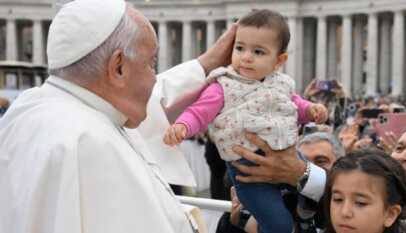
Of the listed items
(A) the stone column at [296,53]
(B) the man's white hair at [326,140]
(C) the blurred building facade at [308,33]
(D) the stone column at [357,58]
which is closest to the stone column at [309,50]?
(C) the blurred building facade at [308,33]

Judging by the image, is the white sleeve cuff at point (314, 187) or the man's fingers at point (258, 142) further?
the man's fingers at point (258, 142)

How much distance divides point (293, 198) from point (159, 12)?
201 feet

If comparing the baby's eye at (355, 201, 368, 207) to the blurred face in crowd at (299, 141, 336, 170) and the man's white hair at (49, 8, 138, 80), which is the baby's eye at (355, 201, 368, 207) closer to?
the man's white hair at (49, 8, 138, 80)

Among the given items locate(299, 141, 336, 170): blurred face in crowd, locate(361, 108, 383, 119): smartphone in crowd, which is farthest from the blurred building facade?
locate(299, 141, 336, 170): blurred face in crowd

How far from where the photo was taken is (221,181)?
8328 millimetres

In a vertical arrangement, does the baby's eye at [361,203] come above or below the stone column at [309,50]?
above

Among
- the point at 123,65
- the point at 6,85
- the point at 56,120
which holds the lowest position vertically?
the point at 6,85

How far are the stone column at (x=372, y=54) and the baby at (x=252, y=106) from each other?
52.7m

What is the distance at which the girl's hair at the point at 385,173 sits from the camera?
9.26 feet

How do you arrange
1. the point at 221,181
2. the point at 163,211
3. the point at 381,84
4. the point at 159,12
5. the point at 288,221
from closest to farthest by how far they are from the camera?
the point at 163,211 < the point at 288,221 < the point at 221,181 < the point at 381,84 < the point at 159,12

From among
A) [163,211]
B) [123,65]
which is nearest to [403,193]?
[163,211]

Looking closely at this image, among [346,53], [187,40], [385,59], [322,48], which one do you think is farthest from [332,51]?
[187,40]

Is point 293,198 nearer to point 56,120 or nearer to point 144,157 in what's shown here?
point 144,157

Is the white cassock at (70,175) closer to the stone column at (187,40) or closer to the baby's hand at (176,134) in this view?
the baby's hand at (176,134)
